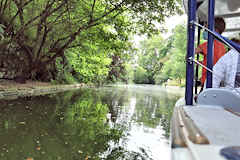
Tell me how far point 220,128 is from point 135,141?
301cm

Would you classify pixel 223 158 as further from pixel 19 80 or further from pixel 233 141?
pixel 19 80

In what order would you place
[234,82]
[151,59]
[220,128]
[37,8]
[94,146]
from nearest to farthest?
1. [220,128]
2. [234,82]
3. [94,146]
4. [37,8]
5. [151,59]

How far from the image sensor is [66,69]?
72.5ft

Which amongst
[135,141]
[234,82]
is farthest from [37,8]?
[234,82]

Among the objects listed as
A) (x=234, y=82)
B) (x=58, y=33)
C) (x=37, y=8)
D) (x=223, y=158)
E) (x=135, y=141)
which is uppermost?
(x=37, y=8)

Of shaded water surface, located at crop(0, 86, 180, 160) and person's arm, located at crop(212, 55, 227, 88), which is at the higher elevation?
person's arm, located at crop(212, 55, 227, 88)

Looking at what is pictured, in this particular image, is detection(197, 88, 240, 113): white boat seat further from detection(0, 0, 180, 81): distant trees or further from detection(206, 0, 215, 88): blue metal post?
detection(0, 0, 180, 81): distant trees

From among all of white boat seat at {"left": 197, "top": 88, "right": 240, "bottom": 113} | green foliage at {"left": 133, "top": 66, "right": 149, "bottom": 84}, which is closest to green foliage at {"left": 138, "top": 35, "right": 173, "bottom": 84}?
green foliage at {"left": 133, "top": 66, "right": 149, "bottom": 84}

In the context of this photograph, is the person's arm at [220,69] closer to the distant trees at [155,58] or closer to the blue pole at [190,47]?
the blue pole at [190,47]

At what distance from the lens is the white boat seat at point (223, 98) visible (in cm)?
199

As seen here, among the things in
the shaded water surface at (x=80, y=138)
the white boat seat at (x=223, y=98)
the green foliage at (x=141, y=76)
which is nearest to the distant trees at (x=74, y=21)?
the shaded water surface at (x=80, y=138)

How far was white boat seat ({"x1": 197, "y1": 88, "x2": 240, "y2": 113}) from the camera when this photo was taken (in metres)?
1.99

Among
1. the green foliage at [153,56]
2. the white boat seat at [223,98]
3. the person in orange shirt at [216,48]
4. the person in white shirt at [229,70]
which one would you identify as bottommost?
the white boat seat at [223,98]

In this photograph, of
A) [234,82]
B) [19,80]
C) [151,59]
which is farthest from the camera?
[151,59]
